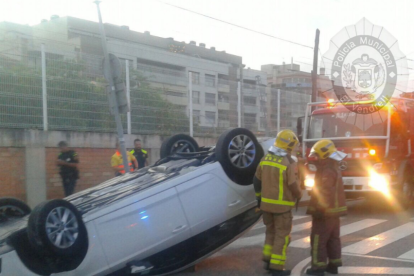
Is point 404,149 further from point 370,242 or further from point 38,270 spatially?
point 38,270

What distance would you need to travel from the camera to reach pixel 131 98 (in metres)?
13.0

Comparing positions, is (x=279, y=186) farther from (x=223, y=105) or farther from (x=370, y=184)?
(x=223, y=105)

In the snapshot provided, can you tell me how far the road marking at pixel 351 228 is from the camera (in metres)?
7.52

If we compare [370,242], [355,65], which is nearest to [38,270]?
[370,242]

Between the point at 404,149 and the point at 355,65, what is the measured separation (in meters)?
5.30

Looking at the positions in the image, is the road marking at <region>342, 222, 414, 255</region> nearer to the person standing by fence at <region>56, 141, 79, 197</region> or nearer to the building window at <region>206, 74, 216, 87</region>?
the person standing by fence at <region>56, 141, 79, 197</region>

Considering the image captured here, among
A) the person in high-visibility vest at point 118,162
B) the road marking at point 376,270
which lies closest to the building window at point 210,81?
the person in high-visibility vest at point 118,162

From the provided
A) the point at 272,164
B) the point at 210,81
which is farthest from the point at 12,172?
the point at 272,164

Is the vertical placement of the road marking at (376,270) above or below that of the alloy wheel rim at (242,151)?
below

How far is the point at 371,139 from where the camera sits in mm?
10555

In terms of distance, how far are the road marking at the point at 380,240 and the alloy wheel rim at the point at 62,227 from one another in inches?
164

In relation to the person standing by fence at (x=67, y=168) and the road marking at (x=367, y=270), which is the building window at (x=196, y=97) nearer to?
the person standing by fence at (x=67, y=168)

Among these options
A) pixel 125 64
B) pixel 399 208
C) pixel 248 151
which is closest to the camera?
pixel 248 151

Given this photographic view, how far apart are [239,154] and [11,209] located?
2.92m
